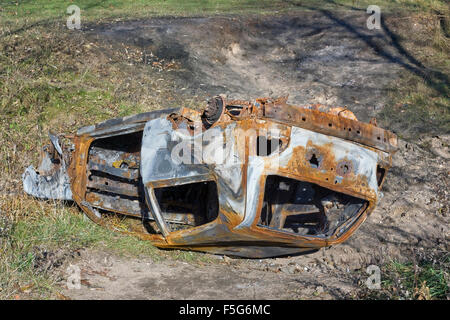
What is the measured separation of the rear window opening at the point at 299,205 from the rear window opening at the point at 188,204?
2.16 ft

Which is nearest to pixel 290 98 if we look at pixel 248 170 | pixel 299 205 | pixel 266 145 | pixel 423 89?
pixel 423 89

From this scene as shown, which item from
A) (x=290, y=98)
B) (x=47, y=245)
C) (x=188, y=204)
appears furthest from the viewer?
(x=290, y=98)

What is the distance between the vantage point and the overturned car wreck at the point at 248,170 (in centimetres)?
482

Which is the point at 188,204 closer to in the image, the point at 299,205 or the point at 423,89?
the point at 299,205

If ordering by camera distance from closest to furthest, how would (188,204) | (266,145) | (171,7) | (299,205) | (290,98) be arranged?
(266,145) < (299,205) < (188,204) < (290,98) < (171,7)

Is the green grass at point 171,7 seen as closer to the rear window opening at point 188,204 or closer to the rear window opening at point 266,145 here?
the rear window opening at point 188,204

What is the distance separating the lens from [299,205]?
6.37 metres

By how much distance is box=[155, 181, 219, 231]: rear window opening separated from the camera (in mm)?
6430

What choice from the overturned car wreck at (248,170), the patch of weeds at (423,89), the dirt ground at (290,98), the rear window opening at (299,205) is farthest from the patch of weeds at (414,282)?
the patch of weeds at (423,89)

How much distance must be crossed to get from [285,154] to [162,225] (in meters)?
1.55

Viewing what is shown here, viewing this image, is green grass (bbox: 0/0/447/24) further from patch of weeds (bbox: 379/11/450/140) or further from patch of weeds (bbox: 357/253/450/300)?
patch of weeds (bbox: 357/253/450/300)

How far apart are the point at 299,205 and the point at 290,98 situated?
3949 mm

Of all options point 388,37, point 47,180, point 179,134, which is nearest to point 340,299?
point 179,134

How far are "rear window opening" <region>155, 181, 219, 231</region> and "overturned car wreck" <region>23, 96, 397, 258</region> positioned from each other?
0.03 metres
